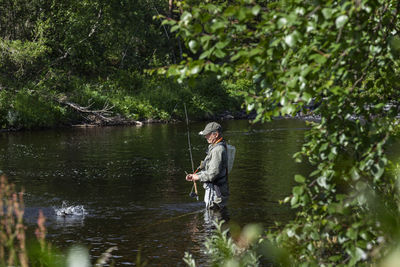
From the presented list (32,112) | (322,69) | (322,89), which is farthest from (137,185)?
(32,112)

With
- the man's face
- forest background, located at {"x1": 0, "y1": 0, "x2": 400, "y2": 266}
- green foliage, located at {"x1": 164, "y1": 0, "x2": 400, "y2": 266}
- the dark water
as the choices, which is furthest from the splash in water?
green foliage, located at {"x1": 164, "y1": 0, "x2": 400, "y2": 266}

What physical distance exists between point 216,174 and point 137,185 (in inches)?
267

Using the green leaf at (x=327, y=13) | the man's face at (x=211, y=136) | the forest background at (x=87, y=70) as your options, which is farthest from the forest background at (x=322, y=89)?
the forest background at (x=87, y=70)

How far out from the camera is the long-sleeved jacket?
12.3 metres

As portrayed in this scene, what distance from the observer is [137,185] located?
18688 mm

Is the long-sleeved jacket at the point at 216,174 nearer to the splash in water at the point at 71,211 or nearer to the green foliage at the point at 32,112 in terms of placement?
the splash in water at the point at 71,211

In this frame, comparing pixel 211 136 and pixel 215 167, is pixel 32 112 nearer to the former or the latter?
pixel 211 136

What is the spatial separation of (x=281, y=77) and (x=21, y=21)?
4396 cm

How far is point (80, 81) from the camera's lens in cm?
4656

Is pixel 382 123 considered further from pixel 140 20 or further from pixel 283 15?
pixel 140 20

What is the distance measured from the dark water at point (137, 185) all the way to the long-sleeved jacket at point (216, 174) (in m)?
0.58

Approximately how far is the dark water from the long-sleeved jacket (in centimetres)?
58

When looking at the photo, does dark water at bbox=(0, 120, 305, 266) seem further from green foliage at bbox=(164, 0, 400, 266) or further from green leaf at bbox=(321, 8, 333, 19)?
green leaf at bbox=(321, 8, 333, 19)

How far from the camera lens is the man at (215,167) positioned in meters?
12.3
